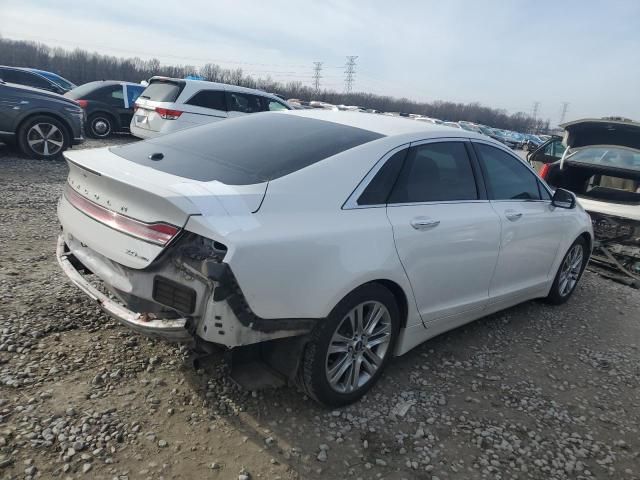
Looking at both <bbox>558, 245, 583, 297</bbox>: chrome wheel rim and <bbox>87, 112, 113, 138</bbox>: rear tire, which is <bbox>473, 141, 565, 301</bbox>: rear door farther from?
<bbox>87, 112, 113, 138</bbox>: rear tire

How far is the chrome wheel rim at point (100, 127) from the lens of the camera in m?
13.0

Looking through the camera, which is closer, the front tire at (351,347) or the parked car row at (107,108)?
the front tire at (351,347)

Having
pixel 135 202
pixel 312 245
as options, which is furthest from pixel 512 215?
pixel 135 202

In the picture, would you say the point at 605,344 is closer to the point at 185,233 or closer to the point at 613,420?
the point at 613,420

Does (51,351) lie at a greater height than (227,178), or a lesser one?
lesser

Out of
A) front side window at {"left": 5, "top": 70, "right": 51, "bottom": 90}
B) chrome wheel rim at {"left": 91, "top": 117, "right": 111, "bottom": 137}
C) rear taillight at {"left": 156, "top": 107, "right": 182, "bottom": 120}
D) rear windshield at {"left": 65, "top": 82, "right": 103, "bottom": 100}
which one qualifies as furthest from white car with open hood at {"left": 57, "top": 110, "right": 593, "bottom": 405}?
front side window at {"left": 5, "top": 70, "right": 51, "bottom": 90}

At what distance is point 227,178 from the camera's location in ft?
8.46

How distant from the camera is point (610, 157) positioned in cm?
719

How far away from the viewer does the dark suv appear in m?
8.23

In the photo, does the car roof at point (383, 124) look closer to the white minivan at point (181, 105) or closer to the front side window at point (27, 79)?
the white minivan at point (181, 105)

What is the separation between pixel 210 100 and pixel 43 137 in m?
3.59

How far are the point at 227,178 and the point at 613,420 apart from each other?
2.85m

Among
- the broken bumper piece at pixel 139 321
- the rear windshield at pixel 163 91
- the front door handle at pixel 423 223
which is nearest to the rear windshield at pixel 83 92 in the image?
the rear windshield at pixel 163 91

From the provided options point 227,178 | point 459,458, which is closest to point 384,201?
point 227,178
